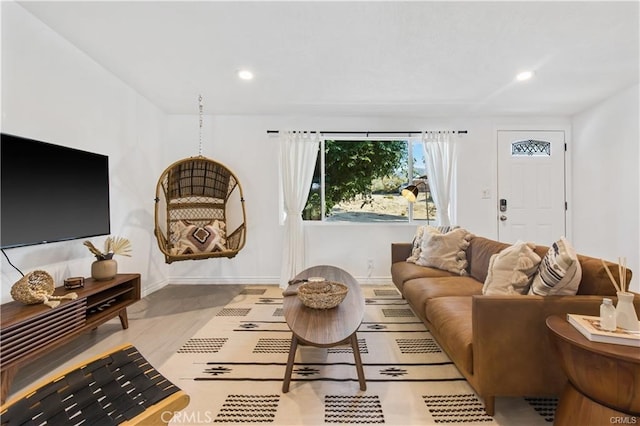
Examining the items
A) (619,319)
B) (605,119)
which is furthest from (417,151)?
(619,319)

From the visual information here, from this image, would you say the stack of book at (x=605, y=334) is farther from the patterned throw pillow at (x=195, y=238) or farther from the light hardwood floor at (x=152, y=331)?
the patterned throw pillow at (x=195, y=238)

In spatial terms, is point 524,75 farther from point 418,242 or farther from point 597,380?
point 597,380

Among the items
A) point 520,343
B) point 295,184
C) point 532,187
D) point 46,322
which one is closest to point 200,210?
point 295,184

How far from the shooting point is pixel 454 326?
1674 millimetres

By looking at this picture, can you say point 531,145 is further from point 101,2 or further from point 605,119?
point 101,2

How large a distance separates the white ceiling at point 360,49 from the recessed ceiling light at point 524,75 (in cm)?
6

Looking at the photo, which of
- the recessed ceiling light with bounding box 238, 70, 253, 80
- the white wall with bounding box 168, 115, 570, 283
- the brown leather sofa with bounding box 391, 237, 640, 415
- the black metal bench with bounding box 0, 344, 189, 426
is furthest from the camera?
the white wall with bounding box 168, 115, 570, 283

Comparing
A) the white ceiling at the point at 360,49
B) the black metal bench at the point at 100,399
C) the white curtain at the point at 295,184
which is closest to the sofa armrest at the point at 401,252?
the white curtain at the point at 295,184

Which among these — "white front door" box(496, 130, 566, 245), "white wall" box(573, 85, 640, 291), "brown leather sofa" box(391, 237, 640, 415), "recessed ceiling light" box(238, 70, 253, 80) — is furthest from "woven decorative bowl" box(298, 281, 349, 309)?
"white wall" box(573, 85, 640, 291)

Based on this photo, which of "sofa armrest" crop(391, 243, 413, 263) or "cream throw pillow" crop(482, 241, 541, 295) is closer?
"cream throw pillow" crop(482, 241, 541, 295)

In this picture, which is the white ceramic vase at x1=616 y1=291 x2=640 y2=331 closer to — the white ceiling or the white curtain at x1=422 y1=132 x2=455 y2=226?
the white ceiling

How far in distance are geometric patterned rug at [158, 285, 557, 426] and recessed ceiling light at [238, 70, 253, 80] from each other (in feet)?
7.66

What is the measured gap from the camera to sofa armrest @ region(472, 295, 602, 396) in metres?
1.39

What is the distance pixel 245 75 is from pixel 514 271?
8.93 ft
